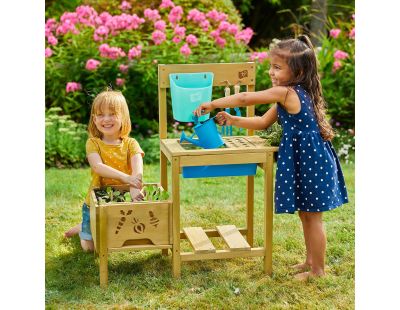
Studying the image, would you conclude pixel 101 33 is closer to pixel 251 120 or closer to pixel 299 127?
pixel 251 120

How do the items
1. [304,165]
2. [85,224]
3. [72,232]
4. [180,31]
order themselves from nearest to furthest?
1. [304,165]
2. [85,224]
3. [72,232]
4. [180,31]

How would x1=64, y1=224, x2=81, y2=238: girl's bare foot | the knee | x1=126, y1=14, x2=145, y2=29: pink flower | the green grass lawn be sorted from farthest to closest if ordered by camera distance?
x1=126, y1=14, x2=145, y2=29: pink flower
x1=64, y1=224, x2=81, y2=238: girl's bare foot
the knee
the green grass lawn

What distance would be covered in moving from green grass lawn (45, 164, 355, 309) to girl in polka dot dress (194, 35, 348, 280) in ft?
1.30

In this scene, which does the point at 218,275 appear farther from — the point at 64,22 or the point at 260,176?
the point at 64,22

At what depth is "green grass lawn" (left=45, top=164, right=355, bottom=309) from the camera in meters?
3.50

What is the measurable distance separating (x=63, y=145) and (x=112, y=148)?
7.61 feet

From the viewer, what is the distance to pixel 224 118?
3.83m

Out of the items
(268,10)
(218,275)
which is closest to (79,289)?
(218,275)

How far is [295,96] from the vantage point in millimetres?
3625

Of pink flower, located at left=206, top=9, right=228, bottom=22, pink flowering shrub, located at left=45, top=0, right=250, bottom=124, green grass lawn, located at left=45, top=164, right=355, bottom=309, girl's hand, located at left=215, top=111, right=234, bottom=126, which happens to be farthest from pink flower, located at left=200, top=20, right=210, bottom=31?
girl's hand, located at left=215, top=111, right=234, bottom=126

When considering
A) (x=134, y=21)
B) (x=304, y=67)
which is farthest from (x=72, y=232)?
(x=134, y=21)

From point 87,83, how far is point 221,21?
1.48 m

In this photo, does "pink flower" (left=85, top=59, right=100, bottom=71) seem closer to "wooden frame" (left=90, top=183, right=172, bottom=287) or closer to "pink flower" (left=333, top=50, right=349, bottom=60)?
"pink flower" (left=333, top=50, right=349, bottom=60)

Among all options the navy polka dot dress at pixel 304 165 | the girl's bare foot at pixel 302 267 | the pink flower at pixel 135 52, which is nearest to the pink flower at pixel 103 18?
the pink flower at pixel 135 52
